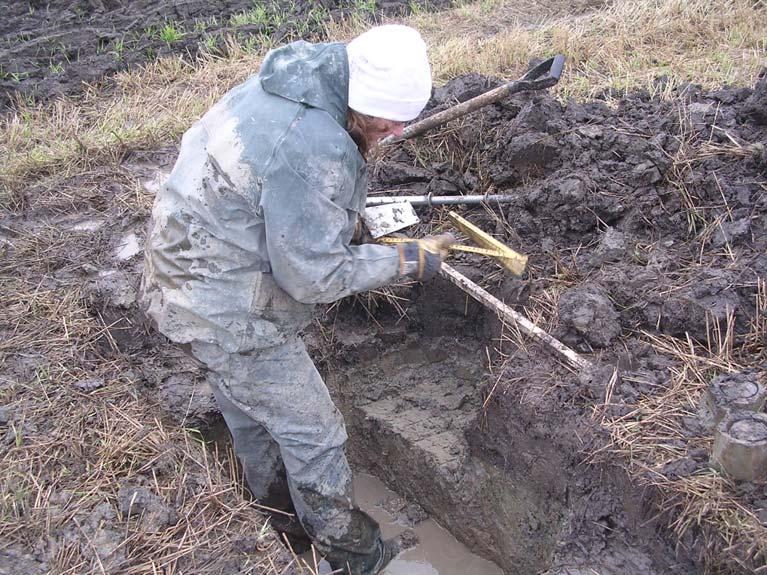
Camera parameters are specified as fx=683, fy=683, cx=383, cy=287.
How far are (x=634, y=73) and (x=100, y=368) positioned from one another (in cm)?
418

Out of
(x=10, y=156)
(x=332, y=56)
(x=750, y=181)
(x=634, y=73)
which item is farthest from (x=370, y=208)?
(x=10, y=156)

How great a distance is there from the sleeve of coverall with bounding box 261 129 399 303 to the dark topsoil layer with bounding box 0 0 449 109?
530 centimetres

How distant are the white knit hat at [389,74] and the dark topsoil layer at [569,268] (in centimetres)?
142

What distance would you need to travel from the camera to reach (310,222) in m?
2.52

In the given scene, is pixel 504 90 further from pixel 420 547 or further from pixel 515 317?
pixel 420 547

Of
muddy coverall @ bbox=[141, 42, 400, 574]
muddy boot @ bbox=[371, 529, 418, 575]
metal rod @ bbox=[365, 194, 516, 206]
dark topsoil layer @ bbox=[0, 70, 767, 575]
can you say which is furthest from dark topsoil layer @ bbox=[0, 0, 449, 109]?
muddy boot @ bbox=[371, 529, 418, 575]

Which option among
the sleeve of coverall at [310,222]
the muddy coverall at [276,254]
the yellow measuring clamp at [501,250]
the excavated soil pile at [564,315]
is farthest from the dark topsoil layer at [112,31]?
the sleeve of coverall at [310,222]

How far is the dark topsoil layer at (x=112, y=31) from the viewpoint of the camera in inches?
276

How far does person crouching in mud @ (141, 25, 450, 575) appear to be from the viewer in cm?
250

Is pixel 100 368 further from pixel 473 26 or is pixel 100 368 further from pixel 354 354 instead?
pixel 473 26

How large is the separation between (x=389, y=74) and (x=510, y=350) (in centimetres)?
174

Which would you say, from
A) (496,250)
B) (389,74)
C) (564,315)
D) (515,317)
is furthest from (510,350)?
(389,74)

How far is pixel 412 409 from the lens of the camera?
4.22 metres

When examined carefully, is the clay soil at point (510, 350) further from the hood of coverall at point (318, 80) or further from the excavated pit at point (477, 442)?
the hood of coverall at point (318, 80)
